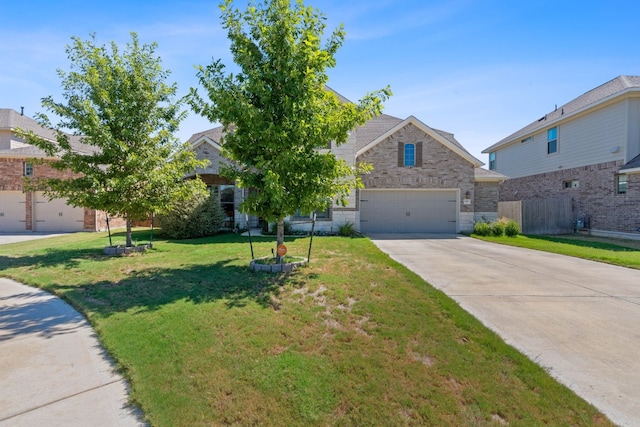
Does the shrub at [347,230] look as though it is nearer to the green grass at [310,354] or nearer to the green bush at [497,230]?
the green bush at [497,230]

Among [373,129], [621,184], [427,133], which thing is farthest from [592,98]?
[373,129]

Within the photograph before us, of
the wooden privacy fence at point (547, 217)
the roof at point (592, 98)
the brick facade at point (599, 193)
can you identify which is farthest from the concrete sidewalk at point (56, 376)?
the roof at point (592, 98)

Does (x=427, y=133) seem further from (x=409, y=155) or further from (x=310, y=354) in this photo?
(x=310, y=354)

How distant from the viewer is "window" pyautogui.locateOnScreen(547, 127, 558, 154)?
19391mm

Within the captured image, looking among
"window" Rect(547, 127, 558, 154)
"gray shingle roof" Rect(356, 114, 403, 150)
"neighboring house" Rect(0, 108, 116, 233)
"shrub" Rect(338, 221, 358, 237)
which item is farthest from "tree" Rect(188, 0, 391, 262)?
"window" Rect(547, 127, 558, 154)

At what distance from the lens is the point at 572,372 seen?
3.38m

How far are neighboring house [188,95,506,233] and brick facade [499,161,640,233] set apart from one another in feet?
15.4

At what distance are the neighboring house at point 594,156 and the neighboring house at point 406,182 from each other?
482 cm

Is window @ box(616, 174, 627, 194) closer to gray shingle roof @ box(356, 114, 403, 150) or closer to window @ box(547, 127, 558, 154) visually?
window @ box(547, 127, 558, 154)

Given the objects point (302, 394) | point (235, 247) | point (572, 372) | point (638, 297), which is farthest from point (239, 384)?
point (235, 247)

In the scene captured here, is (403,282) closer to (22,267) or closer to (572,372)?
(572,372)

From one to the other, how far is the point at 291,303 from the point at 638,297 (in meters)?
6.44

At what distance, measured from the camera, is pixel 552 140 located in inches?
776

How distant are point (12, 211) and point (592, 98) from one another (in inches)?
1304
